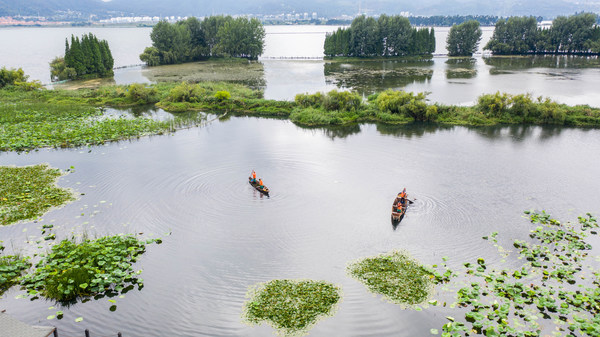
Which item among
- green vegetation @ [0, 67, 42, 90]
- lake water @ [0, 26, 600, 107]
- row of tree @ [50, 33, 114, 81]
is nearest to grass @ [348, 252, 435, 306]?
lake water @ [0, 26, 600, 107]

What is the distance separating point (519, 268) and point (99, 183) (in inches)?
1016

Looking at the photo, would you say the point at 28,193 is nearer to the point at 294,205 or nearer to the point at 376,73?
the point at 294,205

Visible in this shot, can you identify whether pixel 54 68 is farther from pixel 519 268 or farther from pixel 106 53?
pixel 519 268

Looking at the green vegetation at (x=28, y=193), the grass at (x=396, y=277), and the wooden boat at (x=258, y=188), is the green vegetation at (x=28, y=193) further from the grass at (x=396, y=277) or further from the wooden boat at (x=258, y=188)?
the grass at (x=396, y=277)

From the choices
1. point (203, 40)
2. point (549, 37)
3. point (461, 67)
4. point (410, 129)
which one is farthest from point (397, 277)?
point (549, 37)

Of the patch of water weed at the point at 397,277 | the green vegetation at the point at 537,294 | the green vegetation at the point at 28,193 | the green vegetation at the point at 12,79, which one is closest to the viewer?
the green vegetation at the point at 537,294

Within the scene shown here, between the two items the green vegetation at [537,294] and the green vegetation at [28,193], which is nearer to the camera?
the green vegetation at [537,294]

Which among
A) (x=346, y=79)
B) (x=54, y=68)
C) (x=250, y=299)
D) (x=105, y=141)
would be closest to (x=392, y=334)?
(x=250, y=299)

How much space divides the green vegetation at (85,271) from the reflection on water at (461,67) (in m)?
66.7

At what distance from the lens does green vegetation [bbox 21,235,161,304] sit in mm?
16406

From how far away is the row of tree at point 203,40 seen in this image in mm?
89812

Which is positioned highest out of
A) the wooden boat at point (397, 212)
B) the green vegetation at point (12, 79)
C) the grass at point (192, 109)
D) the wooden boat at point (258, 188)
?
the green vegetation at point (12, 79)

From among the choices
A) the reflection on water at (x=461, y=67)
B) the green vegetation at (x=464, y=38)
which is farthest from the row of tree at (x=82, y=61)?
the green vegetation at (x=464, y=38)

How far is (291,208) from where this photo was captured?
2355 cm
